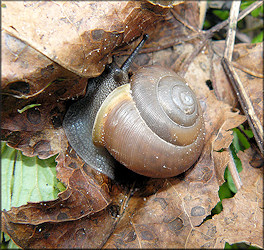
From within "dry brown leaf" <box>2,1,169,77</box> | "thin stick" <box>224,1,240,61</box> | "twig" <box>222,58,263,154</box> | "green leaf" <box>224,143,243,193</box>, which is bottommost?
"green leaf" <box>224,143,243,193</box>

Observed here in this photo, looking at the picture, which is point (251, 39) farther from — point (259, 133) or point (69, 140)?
point (69, 140)

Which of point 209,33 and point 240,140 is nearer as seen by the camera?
point 240,140

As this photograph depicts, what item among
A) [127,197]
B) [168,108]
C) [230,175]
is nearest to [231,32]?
[168,108]

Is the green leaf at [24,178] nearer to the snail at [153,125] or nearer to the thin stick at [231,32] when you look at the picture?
the snail at [153,125]

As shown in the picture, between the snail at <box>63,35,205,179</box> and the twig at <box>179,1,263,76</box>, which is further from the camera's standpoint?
the twig at <box>179,1,263,76</box>

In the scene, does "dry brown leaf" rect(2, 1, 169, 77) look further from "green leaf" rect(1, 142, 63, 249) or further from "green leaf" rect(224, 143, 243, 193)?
"green leaf" rect(224, 143, 243, 193)

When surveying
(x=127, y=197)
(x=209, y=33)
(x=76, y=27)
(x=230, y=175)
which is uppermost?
(x=76, y=27)

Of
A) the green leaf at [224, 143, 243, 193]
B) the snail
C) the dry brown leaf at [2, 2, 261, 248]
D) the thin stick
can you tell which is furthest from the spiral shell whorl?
the thin stick

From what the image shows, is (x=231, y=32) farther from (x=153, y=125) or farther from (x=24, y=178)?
(x=24, y=178)
